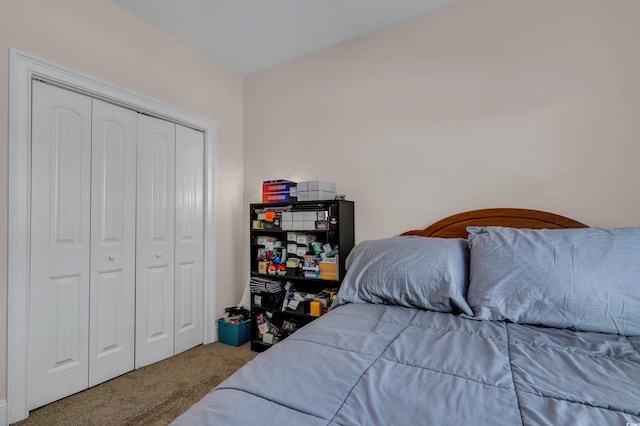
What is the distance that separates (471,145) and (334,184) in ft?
3.55

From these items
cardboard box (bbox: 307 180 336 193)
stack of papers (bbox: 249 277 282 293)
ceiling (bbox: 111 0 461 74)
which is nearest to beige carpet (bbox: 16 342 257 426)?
stack of papers (bbox: 249 277 282 293)

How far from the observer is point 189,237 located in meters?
2.82

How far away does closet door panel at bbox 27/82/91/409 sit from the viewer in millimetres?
1894

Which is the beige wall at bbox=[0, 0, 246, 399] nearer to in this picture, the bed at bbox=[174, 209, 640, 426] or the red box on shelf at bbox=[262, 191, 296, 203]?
the red box on shelf at bbox=[262, 191, 296, 203]

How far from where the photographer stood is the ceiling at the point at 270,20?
2.26m

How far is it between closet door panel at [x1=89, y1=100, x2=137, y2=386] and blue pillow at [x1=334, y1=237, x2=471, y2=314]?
5.50 feet

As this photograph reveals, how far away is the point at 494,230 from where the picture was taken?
66.4 inches

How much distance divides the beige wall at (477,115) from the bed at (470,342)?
0.30 m

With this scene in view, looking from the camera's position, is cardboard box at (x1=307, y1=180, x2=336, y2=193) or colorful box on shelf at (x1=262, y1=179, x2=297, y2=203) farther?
colorful box on shelf at (x1=262, y1=179, x2=297, y2=203)

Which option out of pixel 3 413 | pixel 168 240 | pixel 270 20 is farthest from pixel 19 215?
pixel 270 20

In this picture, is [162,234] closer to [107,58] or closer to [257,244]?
[257,244]

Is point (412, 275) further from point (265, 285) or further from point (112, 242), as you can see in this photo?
point (112, 242)

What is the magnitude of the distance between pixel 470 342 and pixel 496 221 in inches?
44.6

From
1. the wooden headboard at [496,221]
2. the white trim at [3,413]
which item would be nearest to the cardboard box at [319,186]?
the wooden headboard at [496,221]
